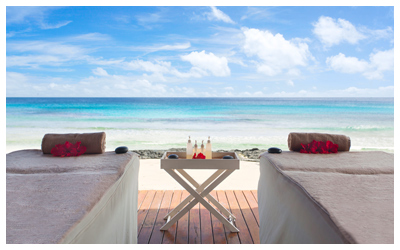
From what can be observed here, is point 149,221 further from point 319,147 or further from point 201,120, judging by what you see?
point 201,120

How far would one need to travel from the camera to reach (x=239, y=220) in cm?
290

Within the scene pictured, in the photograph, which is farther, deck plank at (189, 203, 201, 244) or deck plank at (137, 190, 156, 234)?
deck plank at (137, 190, 156, 234)

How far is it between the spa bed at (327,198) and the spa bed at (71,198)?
89cm

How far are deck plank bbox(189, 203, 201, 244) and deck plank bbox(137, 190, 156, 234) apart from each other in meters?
0.43

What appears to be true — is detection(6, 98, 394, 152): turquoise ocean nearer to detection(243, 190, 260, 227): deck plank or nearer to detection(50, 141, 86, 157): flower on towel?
detection(243, 190, 260, 227): deck plank

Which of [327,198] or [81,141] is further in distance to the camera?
[81,141]

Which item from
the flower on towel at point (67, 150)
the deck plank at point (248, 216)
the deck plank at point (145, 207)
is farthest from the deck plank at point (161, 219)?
the flower on towel at point (67, 150)

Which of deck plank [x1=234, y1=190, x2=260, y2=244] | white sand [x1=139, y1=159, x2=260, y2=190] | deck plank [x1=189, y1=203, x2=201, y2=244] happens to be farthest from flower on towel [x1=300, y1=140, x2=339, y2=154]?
white sand [x1=139, y1=159, x2=260, y2=190]

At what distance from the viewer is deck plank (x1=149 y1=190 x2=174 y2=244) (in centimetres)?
256

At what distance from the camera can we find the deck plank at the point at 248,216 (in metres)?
2.61

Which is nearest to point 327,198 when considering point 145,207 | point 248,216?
point 248,216

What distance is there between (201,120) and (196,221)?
11168 millimetres

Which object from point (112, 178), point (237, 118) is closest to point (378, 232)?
point (112, 178)
